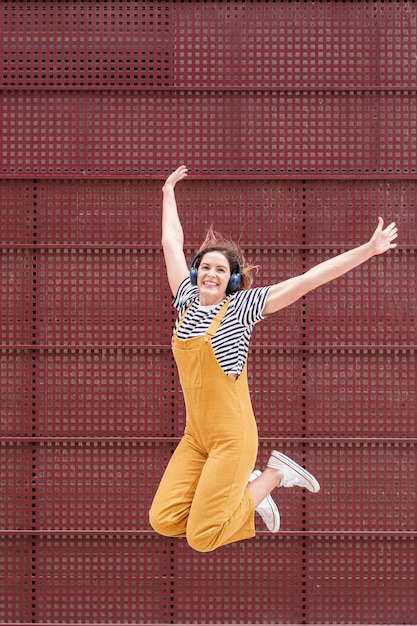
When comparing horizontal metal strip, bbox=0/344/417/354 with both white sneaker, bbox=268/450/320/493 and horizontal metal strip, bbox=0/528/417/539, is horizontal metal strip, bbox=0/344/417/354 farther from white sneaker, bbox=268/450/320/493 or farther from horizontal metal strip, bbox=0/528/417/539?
horizontal metal strip, bbox=0/528/417/539

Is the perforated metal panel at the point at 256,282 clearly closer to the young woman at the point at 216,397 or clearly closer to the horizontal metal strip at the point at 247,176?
the horizontal metal strip at the point at 247,176

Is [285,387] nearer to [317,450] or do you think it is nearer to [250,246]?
[317,450]

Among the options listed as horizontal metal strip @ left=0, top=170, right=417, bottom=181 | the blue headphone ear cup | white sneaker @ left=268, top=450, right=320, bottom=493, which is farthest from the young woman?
horizontal metal strip @ left=0, top=170, right=417, bottom=181

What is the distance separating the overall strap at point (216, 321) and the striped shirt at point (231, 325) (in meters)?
0.02

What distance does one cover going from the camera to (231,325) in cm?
344

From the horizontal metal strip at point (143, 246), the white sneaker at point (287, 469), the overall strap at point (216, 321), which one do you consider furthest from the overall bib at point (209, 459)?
the horizontal metal strip at point (143, 246)

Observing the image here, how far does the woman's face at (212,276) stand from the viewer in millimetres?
3422

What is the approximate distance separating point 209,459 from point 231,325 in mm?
602

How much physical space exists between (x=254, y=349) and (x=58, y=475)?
140 cm

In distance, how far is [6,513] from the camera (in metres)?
4.67

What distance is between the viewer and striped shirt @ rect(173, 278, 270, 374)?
3.41m

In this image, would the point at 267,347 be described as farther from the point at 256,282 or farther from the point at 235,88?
the point at 235,88

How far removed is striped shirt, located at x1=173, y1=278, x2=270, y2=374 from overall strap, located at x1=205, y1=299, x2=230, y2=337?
18 millimetres

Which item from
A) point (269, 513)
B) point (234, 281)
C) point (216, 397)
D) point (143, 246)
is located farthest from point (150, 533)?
point (234, 281)
